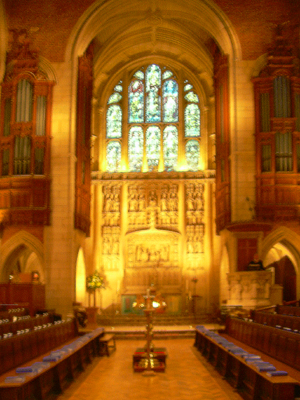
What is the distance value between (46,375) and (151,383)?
7.03 ft

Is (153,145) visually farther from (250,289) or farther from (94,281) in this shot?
(250,289)

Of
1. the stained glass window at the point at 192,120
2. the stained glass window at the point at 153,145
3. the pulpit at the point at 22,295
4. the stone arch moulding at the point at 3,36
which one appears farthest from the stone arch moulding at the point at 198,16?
the pulpit at the point at 22,295

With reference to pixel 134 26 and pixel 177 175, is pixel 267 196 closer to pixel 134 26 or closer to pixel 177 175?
pixel 177 175

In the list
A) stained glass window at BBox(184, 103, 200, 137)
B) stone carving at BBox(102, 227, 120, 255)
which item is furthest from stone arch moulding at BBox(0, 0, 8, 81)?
stained glass window at BBox(184, 103, 200, 137)

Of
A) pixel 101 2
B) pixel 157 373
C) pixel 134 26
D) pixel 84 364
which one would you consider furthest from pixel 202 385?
pixel 134 26

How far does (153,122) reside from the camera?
94.0ft

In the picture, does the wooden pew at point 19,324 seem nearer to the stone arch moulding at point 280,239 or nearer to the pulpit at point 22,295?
the pulpit at point 22,295

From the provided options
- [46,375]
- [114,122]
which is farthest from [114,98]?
[46,375]

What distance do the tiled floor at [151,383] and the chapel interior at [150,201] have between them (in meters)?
6.15

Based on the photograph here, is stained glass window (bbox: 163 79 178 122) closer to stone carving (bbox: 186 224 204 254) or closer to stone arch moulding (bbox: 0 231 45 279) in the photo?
stone carving (bbox: 186 224 204 254)

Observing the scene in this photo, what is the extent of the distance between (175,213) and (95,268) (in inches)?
185

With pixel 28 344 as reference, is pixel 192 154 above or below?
above

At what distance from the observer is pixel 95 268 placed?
86.6 feet

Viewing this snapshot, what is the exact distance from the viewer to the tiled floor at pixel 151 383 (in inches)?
340
